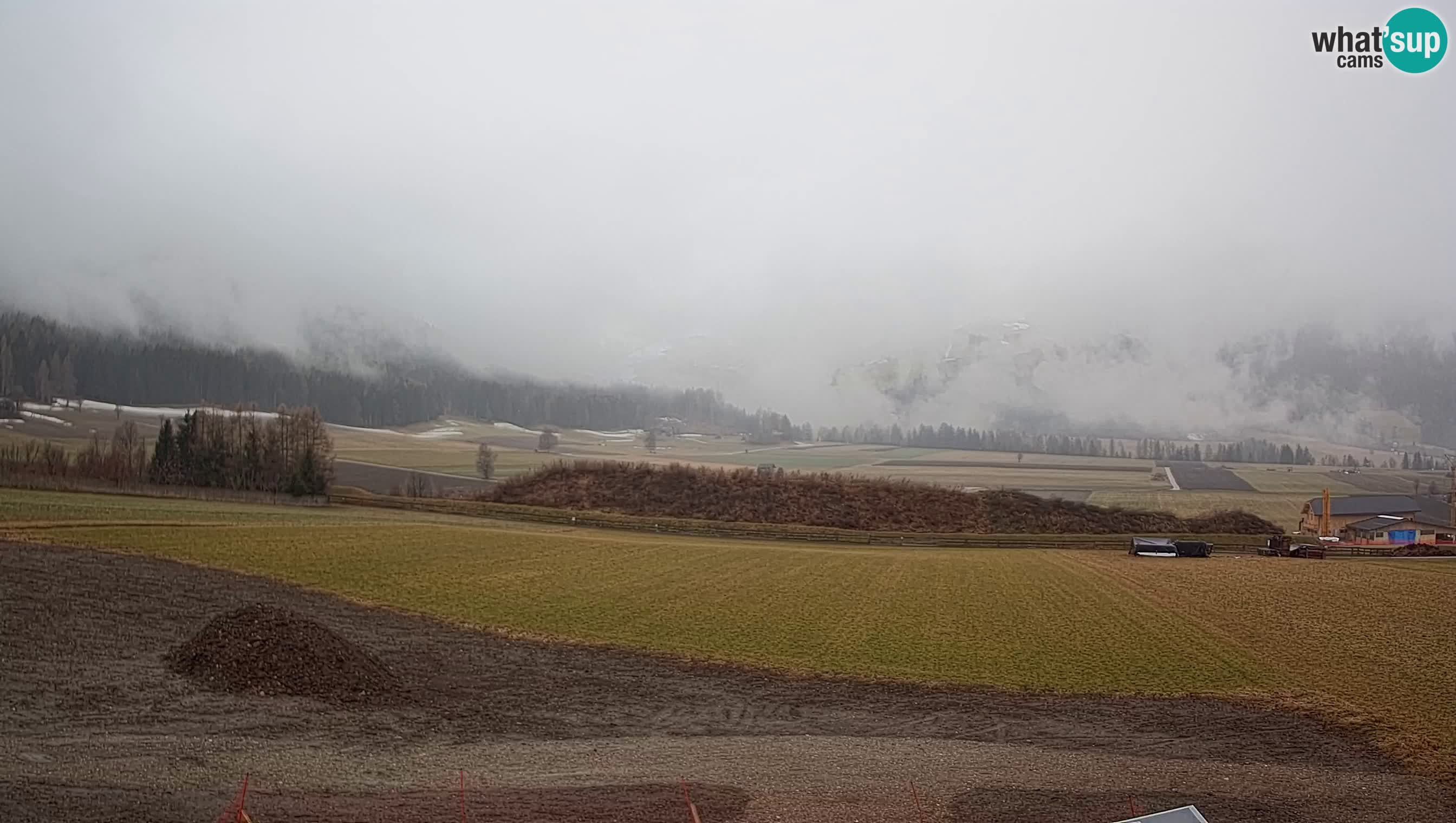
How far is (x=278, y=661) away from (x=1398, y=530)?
84.7 metres

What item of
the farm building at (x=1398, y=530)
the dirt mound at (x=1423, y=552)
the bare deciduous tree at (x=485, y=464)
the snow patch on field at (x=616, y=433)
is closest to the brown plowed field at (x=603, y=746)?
the dirt mound at (x=1423, y=552)

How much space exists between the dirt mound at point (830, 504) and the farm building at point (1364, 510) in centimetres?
451

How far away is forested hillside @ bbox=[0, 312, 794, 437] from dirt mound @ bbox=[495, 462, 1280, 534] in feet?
186

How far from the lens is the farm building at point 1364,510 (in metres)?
75.1

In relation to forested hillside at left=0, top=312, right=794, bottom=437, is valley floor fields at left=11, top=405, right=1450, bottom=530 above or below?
below

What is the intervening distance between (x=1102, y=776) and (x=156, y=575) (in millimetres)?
30277

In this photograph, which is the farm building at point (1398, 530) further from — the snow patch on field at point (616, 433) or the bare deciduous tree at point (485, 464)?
the snow patch on field at point (616, 433)

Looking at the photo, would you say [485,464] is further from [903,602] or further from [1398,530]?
[1398,530]

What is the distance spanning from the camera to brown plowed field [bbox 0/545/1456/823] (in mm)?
13953

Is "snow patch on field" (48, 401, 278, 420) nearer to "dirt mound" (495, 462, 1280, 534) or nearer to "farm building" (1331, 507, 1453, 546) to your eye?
"dirt mound" (495, 462, 1280, 534)

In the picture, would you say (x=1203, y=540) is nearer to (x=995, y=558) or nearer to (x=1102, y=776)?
(x=995, y=558)

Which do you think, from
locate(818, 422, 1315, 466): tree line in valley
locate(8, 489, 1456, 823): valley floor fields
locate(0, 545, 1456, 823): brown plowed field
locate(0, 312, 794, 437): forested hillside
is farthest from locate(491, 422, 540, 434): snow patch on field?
locate(0, 545, 1456, 823): brown plowed field

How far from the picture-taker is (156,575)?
30.4 meters

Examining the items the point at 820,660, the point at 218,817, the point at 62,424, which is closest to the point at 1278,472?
the point at 820,660
